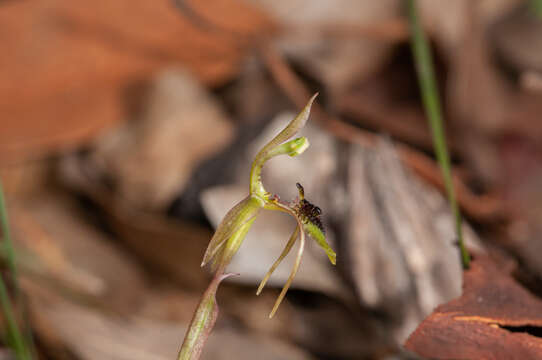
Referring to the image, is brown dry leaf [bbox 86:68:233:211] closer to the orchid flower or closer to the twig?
the twig

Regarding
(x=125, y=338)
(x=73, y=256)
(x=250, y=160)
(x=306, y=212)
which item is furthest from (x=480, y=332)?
(x=73, y=256)

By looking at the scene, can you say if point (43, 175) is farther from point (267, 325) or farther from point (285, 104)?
point (267, 325)

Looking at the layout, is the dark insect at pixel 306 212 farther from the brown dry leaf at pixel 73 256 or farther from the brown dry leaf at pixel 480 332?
the brown dry leaf at pixel 73 256

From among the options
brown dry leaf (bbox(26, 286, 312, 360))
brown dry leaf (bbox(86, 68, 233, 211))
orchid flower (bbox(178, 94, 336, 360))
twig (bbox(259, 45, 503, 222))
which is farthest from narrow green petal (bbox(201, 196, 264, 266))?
brown dry leaf (bbox(86, 68, 233, 211))

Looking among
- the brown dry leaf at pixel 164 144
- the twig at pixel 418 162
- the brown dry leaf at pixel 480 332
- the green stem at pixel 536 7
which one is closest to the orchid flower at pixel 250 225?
the brown dry leaf at pixel 480 332

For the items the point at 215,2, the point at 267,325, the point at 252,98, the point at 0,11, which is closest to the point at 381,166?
the point at 267,325
